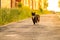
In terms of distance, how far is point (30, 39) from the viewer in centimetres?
1216

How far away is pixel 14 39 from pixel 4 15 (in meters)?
14.0

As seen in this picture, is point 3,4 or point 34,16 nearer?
point 34,16

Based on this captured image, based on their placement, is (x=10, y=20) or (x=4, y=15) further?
(x=10, y=20)

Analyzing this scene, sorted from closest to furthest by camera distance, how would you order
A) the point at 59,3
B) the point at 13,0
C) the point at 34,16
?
the point at 34,16
the point at 13,0
the point at 59,3

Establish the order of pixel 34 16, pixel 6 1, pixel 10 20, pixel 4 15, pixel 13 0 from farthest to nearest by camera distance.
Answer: pixel 13 0, pixel 6 1, pixel 10 20, pixel 4 15, pixel 34 16

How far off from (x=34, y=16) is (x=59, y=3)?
3565 inches

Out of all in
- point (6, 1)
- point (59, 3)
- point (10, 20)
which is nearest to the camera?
point (10, 20)

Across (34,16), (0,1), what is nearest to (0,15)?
(34,16)

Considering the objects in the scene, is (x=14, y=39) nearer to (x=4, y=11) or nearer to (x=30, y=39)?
(x=30, y=39)

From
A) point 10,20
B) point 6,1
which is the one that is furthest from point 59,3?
point 10,20

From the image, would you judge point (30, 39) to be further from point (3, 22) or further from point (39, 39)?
point (3, 22)

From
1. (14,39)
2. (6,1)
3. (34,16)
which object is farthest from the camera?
(6,1)

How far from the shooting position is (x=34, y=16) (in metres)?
23.8

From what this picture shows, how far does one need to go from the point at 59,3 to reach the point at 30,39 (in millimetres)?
102237
